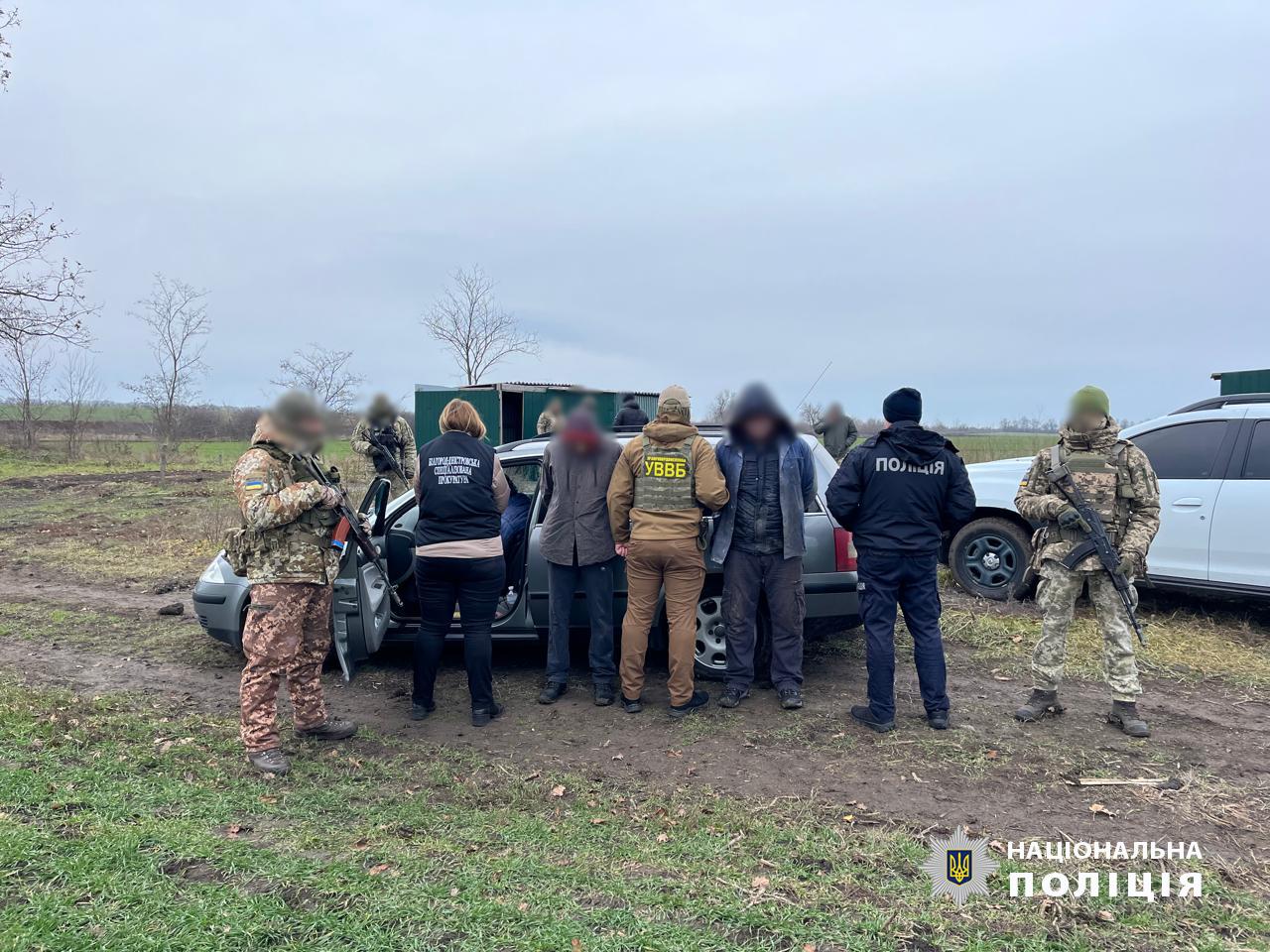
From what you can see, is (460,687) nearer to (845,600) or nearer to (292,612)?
(292,612)

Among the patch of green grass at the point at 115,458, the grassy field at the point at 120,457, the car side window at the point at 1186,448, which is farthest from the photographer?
the patch of green grass at the point at 115,458

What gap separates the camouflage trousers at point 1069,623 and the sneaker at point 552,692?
9.44 ft

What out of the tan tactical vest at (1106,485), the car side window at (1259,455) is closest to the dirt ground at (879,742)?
the tan tactical vest at (1106,485)

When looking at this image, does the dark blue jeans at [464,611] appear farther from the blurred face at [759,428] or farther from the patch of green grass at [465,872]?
the blurred face at [759,428]

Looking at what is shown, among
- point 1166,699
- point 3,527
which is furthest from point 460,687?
point 3,527

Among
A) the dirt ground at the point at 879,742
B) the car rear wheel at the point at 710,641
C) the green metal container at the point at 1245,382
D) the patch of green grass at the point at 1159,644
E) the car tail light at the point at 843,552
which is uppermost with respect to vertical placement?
the green metal container at the point at 1245,382

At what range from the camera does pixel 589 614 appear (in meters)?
4.84

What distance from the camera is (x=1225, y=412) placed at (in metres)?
6.06

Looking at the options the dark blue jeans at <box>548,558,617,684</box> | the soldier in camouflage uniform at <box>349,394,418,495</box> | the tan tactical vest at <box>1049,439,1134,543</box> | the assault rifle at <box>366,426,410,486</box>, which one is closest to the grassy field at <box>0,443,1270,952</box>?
the dark blue jeans at <box>548,558,617,684</box>

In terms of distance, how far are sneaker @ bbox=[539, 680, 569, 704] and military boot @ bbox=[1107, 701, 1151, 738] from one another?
327 cm

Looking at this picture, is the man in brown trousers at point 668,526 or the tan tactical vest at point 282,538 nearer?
the tan tactical vest at point 282,538

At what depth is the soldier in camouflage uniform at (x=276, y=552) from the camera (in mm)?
3742

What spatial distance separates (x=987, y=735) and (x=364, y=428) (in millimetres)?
6350

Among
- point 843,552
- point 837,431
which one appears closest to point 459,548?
point 843,552
